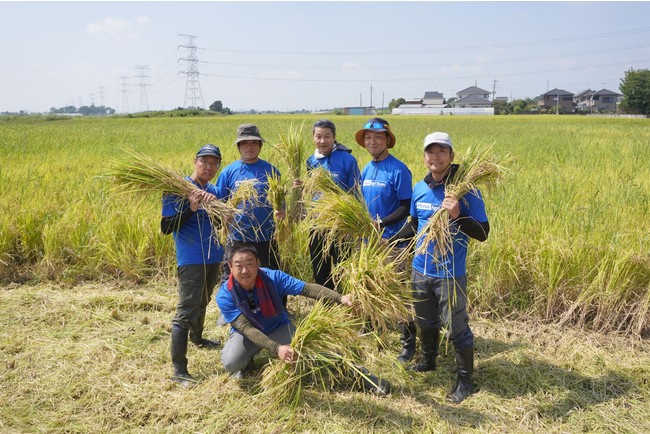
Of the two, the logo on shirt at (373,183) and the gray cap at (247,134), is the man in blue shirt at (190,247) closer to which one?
the gray cap at (247,134)

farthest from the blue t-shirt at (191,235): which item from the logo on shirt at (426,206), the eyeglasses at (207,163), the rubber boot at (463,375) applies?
the rubber boot at (463,375)

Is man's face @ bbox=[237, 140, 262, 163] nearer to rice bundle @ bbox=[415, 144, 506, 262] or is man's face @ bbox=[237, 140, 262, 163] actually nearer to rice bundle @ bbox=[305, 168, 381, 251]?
rice bundle @ bbox=[305, 168, 381, 251]

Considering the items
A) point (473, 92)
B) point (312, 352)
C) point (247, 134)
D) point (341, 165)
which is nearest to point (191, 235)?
point (247, 134)

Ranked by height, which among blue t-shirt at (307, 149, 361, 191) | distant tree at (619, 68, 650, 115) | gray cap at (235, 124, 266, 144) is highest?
distant tree at (619, 68, 650, 115)

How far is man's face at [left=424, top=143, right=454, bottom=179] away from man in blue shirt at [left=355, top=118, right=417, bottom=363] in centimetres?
49

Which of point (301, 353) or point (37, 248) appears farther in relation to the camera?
point (37, 248)

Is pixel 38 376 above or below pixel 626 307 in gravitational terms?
below

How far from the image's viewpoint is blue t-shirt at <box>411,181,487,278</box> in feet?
9.14

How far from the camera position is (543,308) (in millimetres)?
3865

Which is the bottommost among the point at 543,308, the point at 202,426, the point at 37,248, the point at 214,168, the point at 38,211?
the point at 202,426

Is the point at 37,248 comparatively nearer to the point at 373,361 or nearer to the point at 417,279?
the point at 373,361

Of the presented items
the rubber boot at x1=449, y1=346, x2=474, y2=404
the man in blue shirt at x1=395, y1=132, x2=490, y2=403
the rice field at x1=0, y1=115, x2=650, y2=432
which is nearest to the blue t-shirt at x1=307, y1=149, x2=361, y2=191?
the rice field at x1=0, y1=115, x2=650, y2=432

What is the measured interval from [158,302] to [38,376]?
1.28m

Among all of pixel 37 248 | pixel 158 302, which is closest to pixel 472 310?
pixel 158 302
